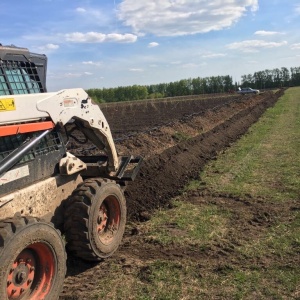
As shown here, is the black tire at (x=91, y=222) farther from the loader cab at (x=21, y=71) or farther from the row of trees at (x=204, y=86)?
the row of trees at (x=204, y=86)

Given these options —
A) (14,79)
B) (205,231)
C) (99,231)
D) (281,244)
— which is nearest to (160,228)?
(205,231)

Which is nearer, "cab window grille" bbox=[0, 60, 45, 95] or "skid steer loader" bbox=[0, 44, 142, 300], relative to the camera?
"skid steer loader" bbox=[0, 44, 142, 300]

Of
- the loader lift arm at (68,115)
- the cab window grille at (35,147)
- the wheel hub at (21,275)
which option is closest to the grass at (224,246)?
the wheel hub at (21,275)

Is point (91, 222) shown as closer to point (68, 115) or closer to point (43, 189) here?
point (43, 189)

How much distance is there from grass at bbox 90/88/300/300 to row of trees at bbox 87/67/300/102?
105 m

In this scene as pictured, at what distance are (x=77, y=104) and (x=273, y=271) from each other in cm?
337

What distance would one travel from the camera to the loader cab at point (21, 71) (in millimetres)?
4477

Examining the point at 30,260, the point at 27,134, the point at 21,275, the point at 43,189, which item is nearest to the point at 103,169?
the point at 43,189

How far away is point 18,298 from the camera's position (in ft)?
12.6

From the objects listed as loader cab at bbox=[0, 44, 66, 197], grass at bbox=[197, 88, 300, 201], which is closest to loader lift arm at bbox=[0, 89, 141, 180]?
loader cab at bbox=[0, 44, 66, 197]

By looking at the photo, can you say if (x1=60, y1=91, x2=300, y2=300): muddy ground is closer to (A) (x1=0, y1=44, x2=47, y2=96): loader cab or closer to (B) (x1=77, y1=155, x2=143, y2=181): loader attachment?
(B) (x1=77, y1=155, x2=143, y2=181): loader attachment

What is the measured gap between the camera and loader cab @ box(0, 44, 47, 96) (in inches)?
176

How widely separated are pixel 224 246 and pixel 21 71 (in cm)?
375

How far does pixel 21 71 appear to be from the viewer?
4.84m
